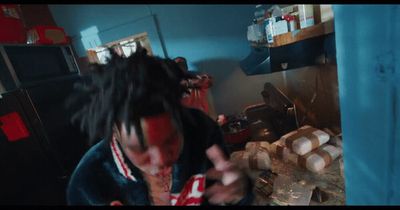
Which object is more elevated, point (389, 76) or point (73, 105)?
point (73, 105)

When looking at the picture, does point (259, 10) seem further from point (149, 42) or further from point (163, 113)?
point (163, 113)

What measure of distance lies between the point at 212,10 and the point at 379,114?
1.68m

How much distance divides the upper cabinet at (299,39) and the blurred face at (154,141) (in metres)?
1.03

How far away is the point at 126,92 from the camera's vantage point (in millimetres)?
262

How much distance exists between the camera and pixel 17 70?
0.95 meters

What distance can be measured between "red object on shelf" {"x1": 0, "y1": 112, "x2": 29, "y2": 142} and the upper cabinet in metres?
1.20

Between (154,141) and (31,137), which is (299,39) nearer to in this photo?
(154,141)

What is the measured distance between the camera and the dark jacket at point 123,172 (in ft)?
1.25

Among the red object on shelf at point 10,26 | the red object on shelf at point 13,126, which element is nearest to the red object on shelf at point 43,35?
the red object on shelf at point 10,26

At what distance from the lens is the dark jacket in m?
0.38

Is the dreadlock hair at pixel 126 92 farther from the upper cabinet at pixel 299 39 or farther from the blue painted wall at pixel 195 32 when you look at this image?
the blue painted wall at pixel 195 32

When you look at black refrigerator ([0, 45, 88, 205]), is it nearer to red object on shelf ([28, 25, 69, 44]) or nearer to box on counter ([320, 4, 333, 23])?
red object on shelf ([28, 25, 69, 44])

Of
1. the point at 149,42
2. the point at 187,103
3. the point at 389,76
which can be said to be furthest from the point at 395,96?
the point at 149,42

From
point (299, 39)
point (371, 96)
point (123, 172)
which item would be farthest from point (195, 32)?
point (123, 172)
